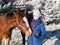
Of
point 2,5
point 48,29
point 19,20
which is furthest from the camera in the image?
point 2,5

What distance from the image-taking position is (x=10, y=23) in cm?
657

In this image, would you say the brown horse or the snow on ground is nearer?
the brown horse

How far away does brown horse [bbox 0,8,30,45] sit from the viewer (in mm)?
6439

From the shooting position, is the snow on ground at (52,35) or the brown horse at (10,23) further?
the snow on ground at (52,35)

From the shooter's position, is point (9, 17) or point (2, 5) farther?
point (2, 5)

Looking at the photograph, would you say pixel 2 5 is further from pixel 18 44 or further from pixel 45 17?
pixel 18 44

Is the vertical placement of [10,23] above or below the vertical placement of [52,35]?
above

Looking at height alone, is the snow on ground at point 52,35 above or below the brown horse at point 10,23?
below

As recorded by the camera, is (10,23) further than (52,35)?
No

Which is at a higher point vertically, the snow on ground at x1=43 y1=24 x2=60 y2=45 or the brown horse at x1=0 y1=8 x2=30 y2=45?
the brown horse at x1=0 y1=8 x2=30 y2=45

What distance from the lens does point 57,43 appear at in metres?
7.77

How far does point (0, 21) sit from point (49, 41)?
214 cm

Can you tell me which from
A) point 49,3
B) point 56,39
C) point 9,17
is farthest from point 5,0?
point 9,17

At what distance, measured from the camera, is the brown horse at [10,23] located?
644 cm
